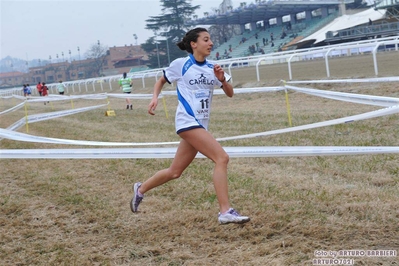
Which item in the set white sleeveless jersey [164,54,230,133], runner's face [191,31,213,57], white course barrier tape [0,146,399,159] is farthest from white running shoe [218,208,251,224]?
runner's face [191,31,213,57]

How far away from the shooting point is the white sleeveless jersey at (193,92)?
16.2 feet

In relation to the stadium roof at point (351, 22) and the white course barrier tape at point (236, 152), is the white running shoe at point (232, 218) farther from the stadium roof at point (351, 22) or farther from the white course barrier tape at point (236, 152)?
the stadium roof at point (351, 22)

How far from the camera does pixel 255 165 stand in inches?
319

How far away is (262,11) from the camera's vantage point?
220ft

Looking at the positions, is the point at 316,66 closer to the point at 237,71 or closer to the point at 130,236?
the point at 237,71

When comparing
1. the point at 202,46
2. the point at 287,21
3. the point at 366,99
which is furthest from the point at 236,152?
the point at 287,21

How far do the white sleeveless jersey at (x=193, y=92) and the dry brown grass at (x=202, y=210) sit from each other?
0.96 m

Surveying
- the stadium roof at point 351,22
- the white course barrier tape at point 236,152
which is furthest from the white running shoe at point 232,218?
the stadium roof at point 351,22

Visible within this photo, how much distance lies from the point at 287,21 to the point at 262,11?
12.0 ft

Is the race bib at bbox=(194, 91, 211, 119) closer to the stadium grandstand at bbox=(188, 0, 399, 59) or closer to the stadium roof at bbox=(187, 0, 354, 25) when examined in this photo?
the stadium grandstand at bbox=(188, 0, 399, 59)

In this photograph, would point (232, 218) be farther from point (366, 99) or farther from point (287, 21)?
point (287, 21)

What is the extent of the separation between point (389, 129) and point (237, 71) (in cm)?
2099

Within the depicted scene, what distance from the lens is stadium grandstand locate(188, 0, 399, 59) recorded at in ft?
171

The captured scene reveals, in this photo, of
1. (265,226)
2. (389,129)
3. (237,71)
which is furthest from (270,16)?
(265,226)
